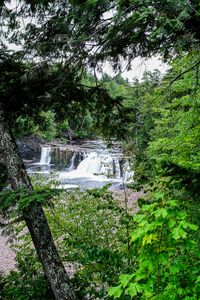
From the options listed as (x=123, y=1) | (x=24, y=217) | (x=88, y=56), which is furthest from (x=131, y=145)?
(x=123, y=1)

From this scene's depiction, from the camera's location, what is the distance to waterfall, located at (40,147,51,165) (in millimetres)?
30420

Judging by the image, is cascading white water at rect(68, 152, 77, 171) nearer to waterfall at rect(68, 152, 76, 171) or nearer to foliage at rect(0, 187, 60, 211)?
waterfall at rect(68, 152, 76, 171)

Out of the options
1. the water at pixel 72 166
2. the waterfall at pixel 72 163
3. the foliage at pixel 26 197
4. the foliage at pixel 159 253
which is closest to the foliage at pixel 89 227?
the foliage at pixel 26 197

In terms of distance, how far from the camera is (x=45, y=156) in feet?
102

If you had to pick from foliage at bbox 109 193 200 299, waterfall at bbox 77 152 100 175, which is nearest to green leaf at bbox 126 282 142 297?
foliage at bbox 109 193 200 299

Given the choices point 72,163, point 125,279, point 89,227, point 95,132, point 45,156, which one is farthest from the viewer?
point 45,156

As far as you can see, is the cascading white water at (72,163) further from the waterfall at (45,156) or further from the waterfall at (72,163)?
the waterfall at (45,156)

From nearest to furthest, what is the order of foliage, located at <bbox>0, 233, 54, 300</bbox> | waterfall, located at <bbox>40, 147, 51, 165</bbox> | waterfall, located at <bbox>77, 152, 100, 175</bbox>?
foliage, located at <bbox>0, 233, 54, 300</bbox> → waterfall, located at <bbox>77, 152, 100, 175</bbox> → waterfall, located at <bbox>40, 147, 51, 165</bbox>

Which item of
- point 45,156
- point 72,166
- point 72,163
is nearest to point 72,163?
point 72,163

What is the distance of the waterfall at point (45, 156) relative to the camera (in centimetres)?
3042

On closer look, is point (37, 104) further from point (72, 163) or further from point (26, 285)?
point (72, 163)

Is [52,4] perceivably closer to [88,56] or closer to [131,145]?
[88,56]

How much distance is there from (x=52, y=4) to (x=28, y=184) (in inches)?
118

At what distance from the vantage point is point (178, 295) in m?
2.37
